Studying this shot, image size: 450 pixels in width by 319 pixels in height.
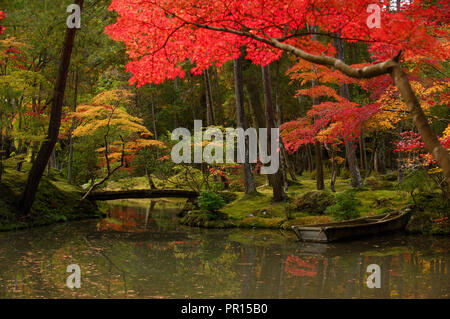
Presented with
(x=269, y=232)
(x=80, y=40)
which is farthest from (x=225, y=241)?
(x=80, y=40)

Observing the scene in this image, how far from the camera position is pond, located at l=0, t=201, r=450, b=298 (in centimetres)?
584

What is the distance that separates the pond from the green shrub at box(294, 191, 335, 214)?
219 centimetres

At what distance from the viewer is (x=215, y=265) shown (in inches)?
305

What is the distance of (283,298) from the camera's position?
5.52 m

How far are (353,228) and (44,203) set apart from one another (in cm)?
1062

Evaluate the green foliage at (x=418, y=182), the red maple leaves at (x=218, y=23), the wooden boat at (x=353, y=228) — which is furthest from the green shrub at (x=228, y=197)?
the red maple leaves at (x=218, y=23)

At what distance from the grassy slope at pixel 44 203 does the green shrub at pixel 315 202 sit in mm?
8500

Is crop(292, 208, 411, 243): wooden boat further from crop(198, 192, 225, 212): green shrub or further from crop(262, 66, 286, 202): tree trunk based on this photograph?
crop(262, 66, 286, 202): tree trunk

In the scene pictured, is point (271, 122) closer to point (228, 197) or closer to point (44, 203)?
point (228, 197)

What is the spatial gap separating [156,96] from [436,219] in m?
23.3

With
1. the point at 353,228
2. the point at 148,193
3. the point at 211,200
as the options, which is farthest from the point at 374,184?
the point at 148,193

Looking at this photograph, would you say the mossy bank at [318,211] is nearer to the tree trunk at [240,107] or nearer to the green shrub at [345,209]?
the green shrub at [345,209]

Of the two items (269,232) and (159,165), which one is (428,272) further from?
(159,165)
